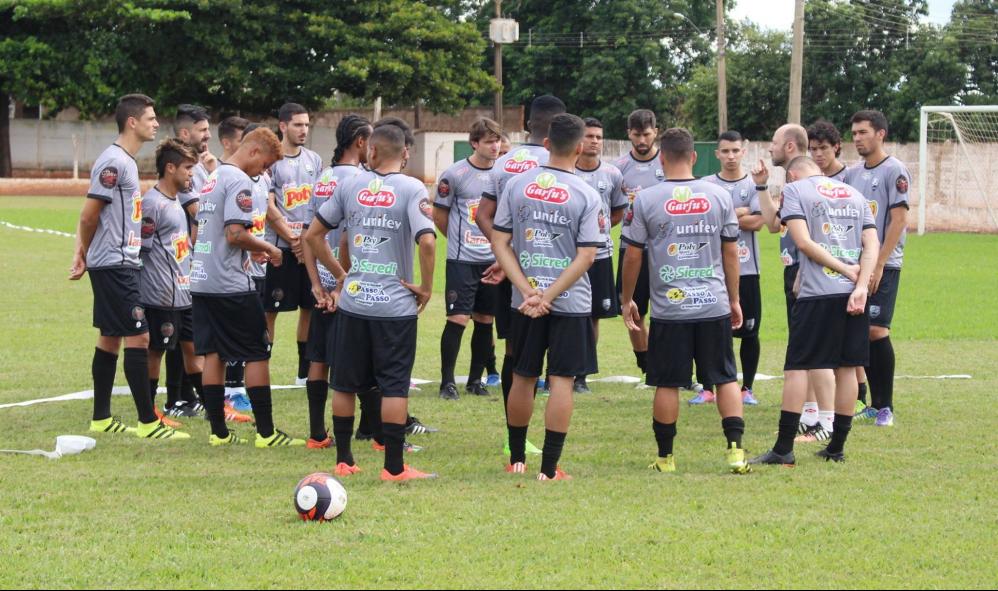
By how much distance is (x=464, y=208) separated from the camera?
1042 centimetres

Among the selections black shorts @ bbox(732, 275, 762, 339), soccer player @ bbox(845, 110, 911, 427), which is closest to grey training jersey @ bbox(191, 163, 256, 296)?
black shorts @ bbox(732, 275, 762, 339)

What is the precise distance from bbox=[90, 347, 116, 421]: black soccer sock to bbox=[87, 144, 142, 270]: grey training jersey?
66 cm

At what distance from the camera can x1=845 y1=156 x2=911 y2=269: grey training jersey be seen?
8945 millimetres

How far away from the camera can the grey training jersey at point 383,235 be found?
7137mm

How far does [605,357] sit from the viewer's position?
42.9 feet

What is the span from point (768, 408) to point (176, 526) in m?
5.49

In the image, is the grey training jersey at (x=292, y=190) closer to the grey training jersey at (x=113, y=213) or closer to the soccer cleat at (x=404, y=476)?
the grey training jersey at (x=113, y=213)

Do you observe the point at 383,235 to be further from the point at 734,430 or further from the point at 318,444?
the point at 734,430

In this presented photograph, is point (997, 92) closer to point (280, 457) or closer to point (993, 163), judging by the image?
point (993, 163)

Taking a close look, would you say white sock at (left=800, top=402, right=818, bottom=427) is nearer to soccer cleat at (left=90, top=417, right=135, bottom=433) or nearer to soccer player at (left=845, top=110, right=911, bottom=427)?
soccer player at (left=845, top=110, right=911, bottom=427)

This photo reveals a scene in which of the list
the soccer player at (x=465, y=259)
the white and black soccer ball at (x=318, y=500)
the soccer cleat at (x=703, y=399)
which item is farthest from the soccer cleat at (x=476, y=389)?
the white and black soccer ball at (x=318, y=500)

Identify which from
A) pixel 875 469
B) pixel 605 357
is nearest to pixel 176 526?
pixel 875 469

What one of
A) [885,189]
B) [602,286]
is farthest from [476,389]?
[885,189]

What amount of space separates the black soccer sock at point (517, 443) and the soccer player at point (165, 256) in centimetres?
298
